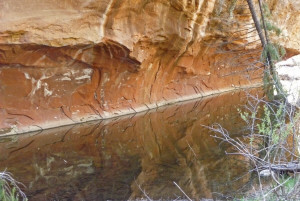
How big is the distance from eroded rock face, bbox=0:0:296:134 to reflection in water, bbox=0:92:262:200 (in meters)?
0.80

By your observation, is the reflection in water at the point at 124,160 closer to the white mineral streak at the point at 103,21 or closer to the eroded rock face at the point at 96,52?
the eroded rock face at the point at 96,52

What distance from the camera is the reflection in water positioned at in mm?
5922

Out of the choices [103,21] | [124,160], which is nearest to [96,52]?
[103,21]

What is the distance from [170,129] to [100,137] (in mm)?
1998

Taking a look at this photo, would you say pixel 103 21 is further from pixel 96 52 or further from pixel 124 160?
pixel 124 160

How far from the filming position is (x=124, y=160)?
771 cm

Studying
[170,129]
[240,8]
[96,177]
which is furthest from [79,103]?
[240,8]

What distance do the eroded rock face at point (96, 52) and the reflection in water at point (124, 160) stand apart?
802 mm

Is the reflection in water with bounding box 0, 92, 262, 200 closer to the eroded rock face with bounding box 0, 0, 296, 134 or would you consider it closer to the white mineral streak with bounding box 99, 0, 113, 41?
the eroded rock face with bounding box 0, 0, 296, 134

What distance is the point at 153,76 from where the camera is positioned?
14.2 m

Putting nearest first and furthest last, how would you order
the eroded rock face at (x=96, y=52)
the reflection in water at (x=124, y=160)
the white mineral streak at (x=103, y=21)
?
the reflection in water at (x=124, y=160), the eroded rock face at (x=96, y=52), the white mineral streak at (x=103, y=21)

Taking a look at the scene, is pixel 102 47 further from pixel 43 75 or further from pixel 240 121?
pixel 240 121

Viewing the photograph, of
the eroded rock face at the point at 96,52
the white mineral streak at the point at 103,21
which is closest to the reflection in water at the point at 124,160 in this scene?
the eroded rock face at the point at 96,52

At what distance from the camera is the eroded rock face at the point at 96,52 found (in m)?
9.69
